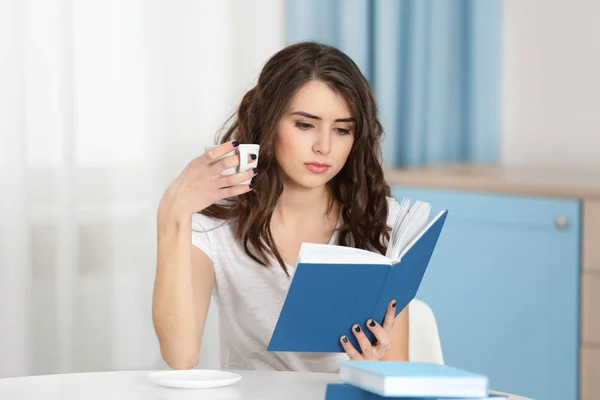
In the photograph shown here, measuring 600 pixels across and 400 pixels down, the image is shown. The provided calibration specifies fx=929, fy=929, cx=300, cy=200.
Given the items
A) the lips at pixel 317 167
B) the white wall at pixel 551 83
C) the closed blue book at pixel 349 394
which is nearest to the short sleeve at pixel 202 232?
the lips at pixel 317 167

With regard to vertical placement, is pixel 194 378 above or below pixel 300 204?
below

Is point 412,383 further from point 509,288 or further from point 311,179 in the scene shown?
point 509,288

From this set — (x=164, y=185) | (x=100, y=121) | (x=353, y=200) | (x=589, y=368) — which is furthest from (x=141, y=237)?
(x=589, y=368)

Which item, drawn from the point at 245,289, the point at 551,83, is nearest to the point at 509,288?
the point at 551,83

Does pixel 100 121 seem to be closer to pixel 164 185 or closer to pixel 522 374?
pixel 164 185

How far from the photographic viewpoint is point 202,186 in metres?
1.56

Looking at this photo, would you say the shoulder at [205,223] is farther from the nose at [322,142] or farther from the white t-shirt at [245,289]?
the nose at [322,142]

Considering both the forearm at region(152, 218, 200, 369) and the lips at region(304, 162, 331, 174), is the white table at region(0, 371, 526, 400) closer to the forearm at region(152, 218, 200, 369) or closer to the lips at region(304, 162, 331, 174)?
the forearm at region(152, 218, 200, 369)

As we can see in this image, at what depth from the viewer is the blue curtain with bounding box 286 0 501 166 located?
10.0 feet

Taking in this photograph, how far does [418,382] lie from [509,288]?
5.61 feet

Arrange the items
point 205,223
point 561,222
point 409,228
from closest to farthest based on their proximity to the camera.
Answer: point 409,228, point 205,223, point 561,222

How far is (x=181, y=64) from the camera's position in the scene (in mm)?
2514

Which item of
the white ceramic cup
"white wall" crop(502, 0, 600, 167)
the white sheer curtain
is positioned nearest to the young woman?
the white ceramic cup

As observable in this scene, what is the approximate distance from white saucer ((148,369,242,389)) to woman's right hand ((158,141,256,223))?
27cm
